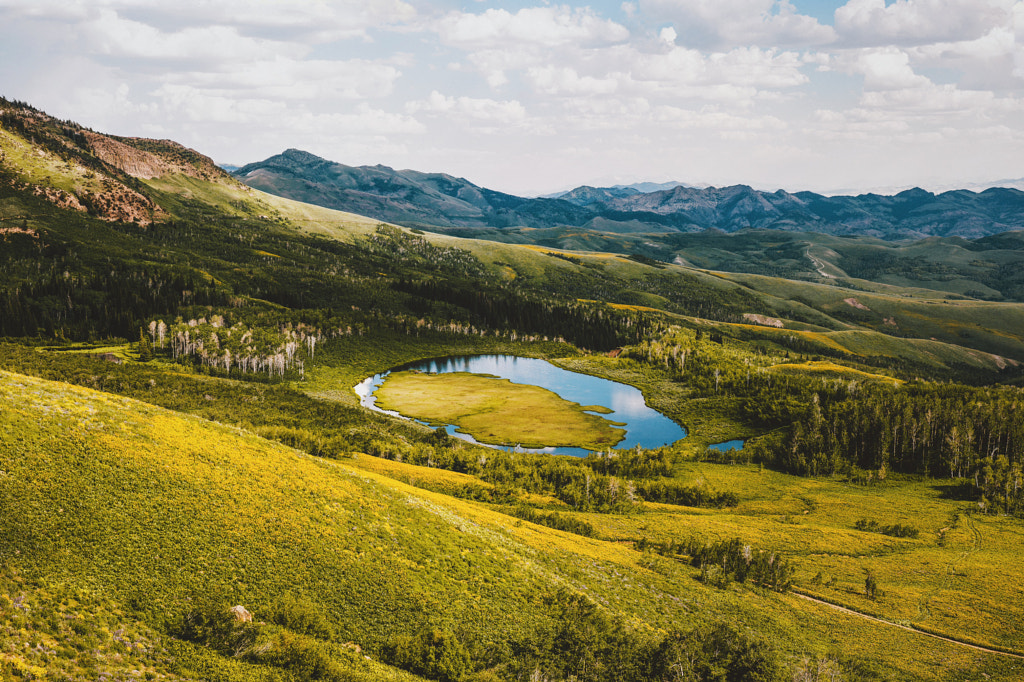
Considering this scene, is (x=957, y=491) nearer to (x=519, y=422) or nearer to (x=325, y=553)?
(x=519, y=422)

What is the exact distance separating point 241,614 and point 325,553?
394 inches

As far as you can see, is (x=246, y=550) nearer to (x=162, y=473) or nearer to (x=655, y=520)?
(x=162, y=473)

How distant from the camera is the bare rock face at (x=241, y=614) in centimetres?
3819

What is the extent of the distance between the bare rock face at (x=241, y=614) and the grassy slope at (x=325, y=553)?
1.18m

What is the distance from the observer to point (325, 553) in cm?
4844

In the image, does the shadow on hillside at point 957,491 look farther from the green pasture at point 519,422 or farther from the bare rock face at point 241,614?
the bare rock face at point 241,614

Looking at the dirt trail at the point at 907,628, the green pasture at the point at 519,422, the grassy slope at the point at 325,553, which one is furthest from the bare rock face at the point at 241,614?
the green pasture at the point at 519,422

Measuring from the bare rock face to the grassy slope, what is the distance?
1.18 meters

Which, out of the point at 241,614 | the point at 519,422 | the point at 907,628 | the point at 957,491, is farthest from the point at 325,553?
the point at 957,491

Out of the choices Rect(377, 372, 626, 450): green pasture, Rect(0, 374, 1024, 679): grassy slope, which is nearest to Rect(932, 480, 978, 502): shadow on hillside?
Rect(0, 374, 1024, 679): grassy slope

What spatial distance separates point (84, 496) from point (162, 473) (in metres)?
6.60

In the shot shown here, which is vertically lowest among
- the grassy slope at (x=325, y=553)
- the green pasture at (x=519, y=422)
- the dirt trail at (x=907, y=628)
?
the green pasture at (x=519, y=422)

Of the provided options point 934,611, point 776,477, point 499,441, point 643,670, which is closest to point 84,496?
point 643,670

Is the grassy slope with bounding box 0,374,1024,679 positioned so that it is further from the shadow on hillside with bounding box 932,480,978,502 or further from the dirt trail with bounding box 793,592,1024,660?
the shadow on hillside with bounding box 932,480,978,502
